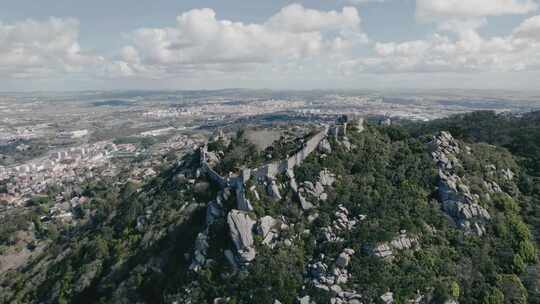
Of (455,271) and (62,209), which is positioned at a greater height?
(455,271)

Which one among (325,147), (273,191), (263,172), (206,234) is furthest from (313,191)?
(206,234)

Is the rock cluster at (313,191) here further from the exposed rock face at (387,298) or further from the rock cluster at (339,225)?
the exposed rock face at (387,298)

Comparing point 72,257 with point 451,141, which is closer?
point 72,257

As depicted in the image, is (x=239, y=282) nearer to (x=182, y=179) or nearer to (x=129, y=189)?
(x=182, y=179)

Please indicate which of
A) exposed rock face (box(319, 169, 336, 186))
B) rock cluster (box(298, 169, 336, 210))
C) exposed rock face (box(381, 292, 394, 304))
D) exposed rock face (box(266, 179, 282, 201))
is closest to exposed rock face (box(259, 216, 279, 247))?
exposed rock face (box(266, 179, 282, 201))

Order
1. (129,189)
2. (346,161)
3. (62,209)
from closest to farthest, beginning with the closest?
(346,161), (129,189), (62,209)

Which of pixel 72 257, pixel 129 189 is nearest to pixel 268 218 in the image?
pixel 72 257

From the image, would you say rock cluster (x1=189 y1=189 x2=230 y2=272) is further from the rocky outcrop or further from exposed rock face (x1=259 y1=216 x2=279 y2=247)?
the rocky outcrop
